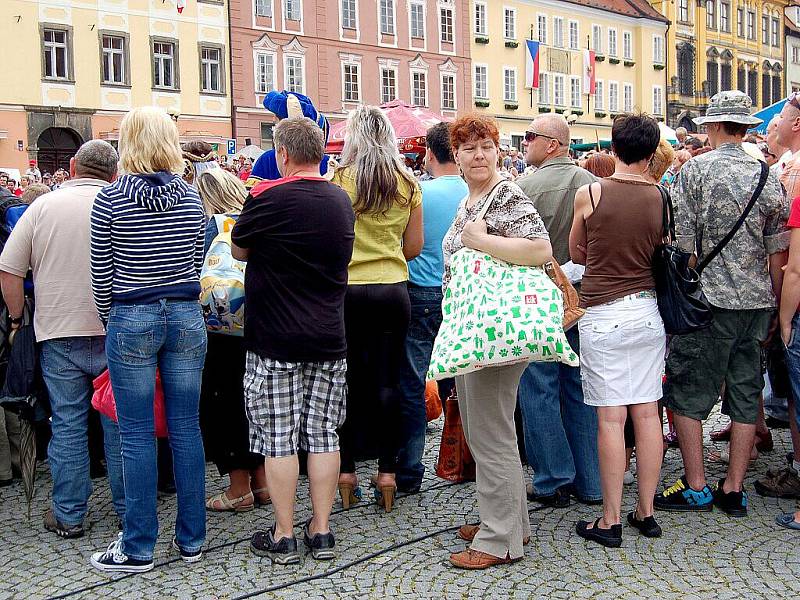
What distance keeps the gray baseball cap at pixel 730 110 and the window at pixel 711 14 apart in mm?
60151

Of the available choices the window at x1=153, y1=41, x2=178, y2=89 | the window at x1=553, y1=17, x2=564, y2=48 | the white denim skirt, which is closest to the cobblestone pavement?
the white denim skirt

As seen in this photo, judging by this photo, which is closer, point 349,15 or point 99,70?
point 99,70

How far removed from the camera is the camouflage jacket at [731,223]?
4801mm

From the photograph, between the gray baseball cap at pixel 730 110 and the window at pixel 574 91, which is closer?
the gray baseball cap at pixel 730 110

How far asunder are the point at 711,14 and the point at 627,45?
35.2 feet

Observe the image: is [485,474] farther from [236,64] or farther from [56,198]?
[236,64]

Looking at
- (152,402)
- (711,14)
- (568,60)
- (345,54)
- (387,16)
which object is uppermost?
(711,14)

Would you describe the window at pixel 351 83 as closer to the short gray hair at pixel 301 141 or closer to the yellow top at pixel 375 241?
the yellow top at pixel 375 241

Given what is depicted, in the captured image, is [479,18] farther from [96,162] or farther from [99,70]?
[96,162]

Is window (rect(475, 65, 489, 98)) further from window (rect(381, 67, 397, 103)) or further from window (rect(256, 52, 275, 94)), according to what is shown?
window (rect(256, 52, 275, 94))

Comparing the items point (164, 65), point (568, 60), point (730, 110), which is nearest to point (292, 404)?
point (730, 110)

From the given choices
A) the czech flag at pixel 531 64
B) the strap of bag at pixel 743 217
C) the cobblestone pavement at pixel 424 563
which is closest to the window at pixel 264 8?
the czech flag at pixel 531 64

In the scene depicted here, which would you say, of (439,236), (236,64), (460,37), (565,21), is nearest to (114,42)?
(236,64)

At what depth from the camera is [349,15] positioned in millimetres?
39781
